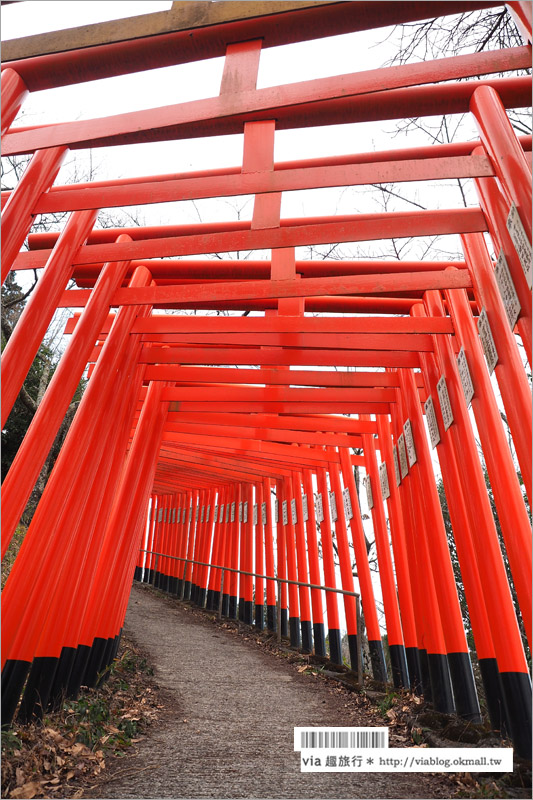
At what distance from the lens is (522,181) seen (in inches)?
171

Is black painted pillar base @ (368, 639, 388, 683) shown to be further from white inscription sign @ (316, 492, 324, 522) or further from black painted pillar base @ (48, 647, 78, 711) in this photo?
black painted pillar base @ (48, 647, 78, 711)

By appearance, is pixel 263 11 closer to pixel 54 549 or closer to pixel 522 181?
pixel 522 181

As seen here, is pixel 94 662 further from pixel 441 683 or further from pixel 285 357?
pixel 285 357

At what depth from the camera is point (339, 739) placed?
449 cm

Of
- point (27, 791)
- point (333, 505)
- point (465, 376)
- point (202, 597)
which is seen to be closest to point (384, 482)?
point (333, 505)

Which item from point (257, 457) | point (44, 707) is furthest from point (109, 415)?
point (257, 457)

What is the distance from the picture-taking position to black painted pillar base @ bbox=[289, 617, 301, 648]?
14.3 m

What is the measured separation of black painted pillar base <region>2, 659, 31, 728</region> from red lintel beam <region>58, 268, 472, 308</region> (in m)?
3.88

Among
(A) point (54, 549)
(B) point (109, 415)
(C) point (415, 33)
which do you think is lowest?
(A) point (54, 549)

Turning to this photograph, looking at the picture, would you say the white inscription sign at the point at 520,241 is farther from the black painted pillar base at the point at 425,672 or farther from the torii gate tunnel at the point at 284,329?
the black painted pillar base at the point at 425,672

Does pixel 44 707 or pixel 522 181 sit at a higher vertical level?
pixel 522 181

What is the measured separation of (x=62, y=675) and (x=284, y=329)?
179 inches

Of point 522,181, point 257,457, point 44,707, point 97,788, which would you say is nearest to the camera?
point 522,181

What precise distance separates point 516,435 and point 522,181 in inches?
71.6
